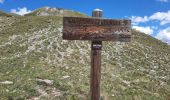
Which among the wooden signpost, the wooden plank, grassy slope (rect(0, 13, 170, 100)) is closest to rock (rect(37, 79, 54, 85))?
grassy slope (rect(0, 13, 170, 100))

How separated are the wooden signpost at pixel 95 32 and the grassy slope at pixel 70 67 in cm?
653

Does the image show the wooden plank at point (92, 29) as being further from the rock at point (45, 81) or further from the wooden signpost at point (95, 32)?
the rock at point (45, 81)

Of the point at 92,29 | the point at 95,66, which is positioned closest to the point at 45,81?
the point at 95,66

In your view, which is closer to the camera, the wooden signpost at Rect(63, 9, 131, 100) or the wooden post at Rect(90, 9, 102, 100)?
the wooden signpost at Rect(63, 9, 131, 100)

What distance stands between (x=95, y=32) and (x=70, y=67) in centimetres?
1321

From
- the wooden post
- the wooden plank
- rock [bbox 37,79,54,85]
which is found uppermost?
the wooden plank

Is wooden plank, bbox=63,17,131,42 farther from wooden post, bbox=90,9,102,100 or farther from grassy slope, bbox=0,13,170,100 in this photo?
grassy slope, bbox=0,13,170,100

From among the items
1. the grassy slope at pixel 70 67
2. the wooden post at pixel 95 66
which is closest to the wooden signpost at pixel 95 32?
the wooden post at pixel 95 66

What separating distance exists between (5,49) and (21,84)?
10.8m

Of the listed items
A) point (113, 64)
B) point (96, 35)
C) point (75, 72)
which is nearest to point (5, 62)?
point (75, 72)

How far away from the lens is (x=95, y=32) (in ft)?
49.9

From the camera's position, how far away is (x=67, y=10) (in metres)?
89.1

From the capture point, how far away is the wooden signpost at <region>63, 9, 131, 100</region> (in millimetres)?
14992

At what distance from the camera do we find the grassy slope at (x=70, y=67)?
22875mm
